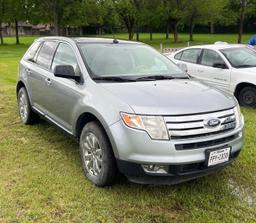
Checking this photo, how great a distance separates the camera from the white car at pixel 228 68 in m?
→ 7.95

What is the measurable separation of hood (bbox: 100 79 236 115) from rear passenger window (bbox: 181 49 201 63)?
4.91m

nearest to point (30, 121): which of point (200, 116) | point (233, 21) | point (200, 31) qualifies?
point (200, 116)

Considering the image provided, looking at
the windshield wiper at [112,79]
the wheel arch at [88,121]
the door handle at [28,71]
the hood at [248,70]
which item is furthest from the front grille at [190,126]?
the hood at [248,70]

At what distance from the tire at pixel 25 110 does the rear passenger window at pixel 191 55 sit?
444 centimetres

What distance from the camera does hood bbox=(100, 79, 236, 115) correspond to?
357 centimetres

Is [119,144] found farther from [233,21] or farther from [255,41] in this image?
[233,21]

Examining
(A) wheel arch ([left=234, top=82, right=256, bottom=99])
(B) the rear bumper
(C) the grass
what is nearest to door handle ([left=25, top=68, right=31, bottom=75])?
(C) the grass

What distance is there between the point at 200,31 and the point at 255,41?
55.9 meters

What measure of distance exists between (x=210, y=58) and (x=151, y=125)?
5.75 metres

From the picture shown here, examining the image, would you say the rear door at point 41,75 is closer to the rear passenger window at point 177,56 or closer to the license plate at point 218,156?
the license plate at point 218,156

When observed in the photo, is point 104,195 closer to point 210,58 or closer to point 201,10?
point 210,58

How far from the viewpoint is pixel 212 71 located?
859 cm

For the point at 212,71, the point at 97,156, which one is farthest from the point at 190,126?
the point at 212,71

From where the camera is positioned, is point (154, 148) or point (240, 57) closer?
point (154, 148)
